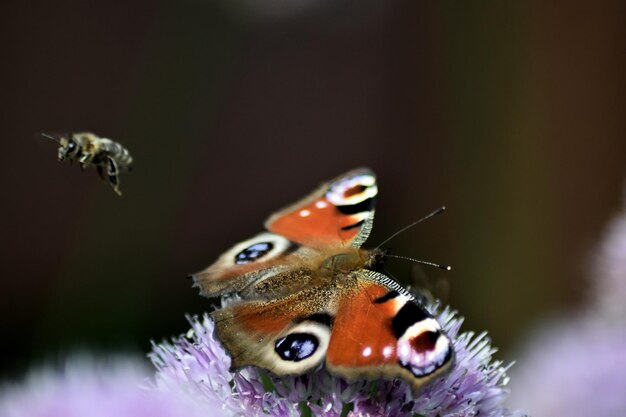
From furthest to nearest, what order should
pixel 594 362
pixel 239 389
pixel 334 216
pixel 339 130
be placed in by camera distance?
pixel 339 130 < pixel 594 362 < pixel 334 216 < pixel 239 389

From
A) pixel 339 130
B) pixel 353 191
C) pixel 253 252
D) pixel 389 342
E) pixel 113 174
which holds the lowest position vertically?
pixel 389 342

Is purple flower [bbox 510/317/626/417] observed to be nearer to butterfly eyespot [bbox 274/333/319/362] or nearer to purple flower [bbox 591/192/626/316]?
purple flower [bbox 591/192/626/316]

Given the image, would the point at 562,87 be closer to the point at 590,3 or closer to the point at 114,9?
the point at 590,3

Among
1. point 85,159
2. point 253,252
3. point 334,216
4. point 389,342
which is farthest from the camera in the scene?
point 85,159

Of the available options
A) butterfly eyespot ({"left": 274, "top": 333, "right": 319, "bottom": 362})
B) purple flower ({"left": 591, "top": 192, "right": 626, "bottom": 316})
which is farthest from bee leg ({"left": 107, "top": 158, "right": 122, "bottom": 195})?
purple flower ({"left": 591, "top": 192, "right": 626, "bottom": 316})

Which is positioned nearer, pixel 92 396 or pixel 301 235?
pixel 92 396

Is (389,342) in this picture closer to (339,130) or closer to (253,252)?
(253,252)

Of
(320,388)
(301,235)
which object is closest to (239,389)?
(320,388)
